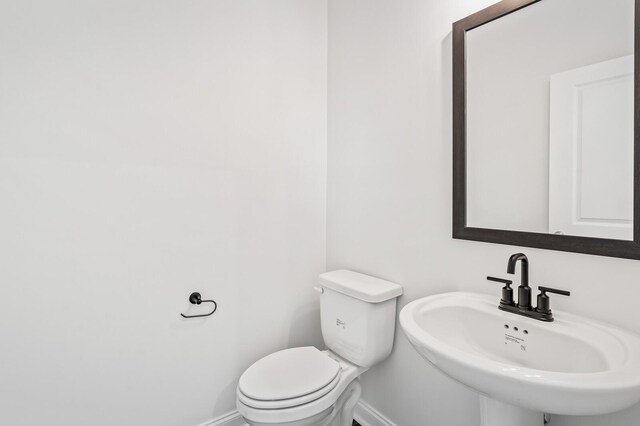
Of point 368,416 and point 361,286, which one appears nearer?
point 361,286

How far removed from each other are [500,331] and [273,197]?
45.2 inches

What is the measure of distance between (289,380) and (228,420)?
543 mm

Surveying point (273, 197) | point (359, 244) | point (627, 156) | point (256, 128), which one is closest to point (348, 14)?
point (256, 128)

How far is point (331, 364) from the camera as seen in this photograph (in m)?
1.36

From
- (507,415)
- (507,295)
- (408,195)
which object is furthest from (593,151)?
(507,415)

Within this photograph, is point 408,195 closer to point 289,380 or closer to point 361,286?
point 361,286

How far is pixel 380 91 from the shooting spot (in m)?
1.51

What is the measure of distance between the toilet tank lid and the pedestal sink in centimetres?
29

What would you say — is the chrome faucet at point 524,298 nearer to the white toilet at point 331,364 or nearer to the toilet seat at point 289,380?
the white toilet at point 331,364

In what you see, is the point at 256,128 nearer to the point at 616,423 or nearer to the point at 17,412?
the point at 17,412

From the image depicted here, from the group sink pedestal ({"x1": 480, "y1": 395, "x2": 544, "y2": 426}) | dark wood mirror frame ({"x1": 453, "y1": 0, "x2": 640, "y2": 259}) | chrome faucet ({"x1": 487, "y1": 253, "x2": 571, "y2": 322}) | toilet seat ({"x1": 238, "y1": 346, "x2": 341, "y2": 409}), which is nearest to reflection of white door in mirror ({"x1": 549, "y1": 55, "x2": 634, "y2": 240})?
dark wood mirror frame ({"x1": 453, "y1": 0, "x2": 640, "y2": 259})

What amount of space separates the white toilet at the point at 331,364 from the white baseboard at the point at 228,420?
1.26ft

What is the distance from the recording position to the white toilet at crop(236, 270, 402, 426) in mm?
1154

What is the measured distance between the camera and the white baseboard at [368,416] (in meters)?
1.53
